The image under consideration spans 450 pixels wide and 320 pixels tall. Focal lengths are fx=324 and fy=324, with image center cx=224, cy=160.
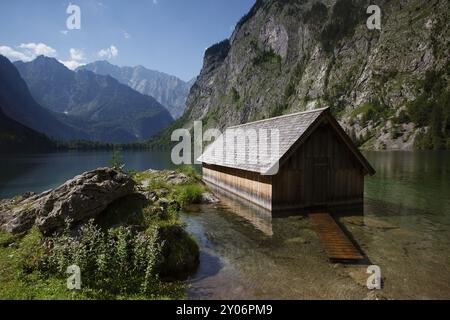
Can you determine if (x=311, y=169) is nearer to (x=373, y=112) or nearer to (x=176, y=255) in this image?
(x=176, y=255)

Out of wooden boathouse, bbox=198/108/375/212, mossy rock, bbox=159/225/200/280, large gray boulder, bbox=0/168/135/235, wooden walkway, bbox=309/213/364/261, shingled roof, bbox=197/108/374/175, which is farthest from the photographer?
wooden boathouse, bbox=198/108/375/212

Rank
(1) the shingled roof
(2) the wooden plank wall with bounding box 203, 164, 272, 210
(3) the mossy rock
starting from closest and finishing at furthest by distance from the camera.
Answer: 1. (3) the mossy rock
2. (1) the shingled roof
3. (2) the wooden plank wall with bounding box 203, 164, 272, 210

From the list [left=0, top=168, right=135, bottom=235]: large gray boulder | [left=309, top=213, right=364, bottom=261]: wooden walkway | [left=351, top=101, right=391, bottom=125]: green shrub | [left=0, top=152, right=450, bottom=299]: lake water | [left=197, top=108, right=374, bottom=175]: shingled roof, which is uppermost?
[left=351, top=101, right=391, bottom=125]: green shrub

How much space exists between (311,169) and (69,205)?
646 inches

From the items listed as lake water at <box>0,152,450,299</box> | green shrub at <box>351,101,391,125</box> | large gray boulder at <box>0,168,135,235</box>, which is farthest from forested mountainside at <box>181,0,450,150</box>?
large gray boulder at <box>0,168,135,235</box>

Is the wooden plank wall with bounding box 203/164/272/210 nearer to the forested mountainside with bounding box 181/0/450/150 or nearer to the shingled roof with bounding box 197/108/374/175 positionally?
the shingled roof with bounding box 197/108/374/175

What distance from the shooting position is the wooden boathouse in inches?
900

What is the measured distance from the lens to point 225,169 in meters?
34.0

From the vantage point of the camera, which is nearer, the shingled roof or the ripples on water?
the ripples on water

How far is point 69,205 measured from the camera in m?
13.0

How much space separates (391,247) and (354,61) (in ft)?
608

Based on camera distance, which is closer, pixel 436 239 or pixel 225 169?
pixel 436 239
